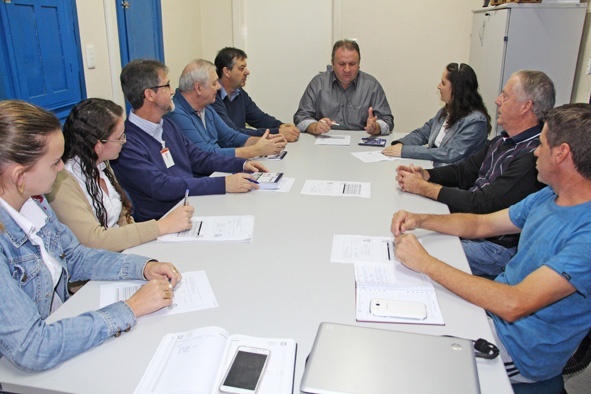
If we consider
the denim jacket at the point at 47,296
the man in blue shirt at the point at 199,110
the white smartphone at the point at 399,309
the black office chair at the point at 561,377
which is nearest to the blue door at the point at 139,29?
the man in blue shirt at the point at 199,110

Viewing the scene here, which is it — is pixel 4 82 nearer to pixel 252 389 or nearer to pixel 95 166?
pixel 95 166

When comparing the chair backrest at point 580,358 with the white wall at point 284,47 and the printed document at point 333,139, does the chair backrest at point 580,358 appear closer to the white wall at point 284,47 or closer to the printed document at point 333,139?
the printed document at point 333,139

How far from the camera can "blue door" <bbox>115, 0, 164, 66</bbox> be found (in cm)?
346

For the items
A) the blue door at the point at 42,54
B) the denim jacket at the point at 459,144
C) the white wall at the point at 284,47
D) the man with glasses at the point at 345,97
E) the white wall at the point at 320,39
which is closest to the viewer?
the blue door at the point at 42,54

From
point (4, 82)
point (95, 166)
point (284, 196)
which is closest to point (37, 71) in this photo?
point (4, 82)

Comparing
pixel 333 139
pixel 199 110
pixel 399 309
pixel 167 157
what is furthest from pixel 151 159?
pixel 399 309

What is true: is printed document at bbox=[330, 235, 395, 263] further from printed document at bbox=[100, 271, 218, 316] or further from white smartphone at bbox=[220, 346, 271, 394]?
white smartphone at bbox=[220, 346, 271, 394]

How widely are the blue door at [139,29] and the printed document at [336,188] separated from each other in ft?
6.52

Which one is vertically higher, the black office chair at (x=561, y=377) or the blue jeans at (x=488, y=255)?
the blue jeans at (x=488, y=255)

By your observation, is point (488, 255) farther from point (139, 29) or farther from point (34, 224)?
point (139, 29)

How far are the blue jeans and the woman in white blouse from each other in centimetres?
119

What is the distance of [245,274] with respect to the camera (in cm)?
148

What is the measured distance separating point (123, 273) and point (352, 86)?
277cm

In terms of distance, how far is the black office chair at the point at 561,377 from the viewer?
144 centimetres
